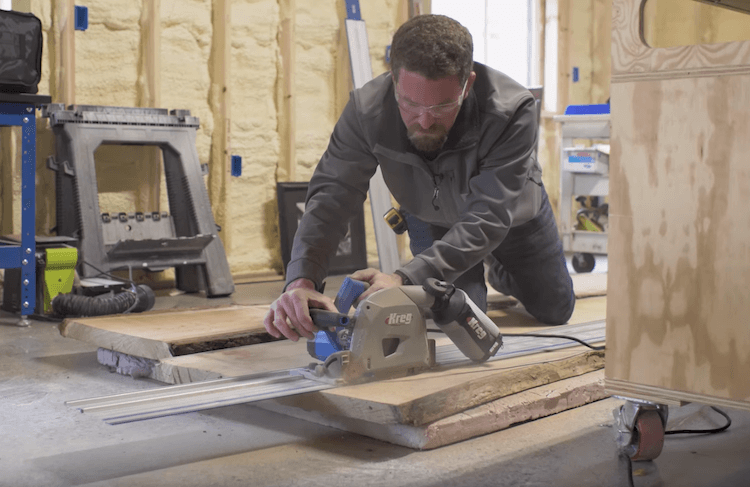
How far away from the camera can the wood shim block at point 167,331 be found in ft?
9.04

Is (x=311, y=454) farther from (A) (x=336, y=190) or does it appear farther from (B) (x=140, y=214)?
(B) (x=140, y=214)

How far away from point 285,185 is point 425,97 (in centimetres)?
346

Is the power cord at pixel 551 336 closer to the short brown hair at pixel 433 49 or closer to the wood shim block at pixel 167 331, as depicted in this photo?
the wood shim block at pixel 167 331

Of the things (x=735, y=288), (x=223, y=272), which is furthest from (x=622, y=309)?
(x=223, y=272)

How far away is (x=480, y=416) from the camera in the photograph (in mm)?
2201

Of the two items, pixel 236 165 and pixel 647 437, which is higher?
pixel 236 165

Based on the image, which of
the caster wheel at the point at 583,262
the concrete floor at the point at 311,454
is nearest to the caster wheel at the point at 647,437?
the concrete floor at the point at 311,454

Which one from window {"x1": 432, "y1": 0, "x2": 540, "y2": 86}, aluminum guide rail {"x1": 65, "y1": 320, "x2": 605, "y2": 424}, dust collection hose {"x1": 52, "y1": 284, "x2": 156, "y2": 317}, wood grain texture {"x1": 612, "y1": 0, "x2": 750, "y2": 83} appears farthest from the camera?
window {"x1": 432, "y1": 0, "x2": 540, "y2": 86}

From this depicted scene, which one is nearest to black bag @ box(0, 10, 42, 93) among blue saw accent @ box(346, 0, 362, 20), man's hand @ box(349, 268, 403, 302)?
blue saw accent @ box(346, 0, 362, 20)

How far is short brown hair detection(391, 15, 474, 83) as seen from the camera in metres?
2.29

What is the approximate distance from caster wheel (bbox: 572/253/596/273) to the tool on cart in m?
3.91

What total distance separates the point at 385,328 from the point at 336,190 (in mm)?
592

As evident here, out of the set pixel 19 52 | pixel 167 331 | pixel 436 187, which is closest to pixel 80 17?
pixel 19 52

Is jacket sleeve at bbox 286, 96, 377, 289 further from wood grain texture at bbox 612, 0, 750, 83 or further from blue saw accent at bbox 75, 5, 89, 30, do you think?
blue saw accent at bbox 75, 5, 89, 30
